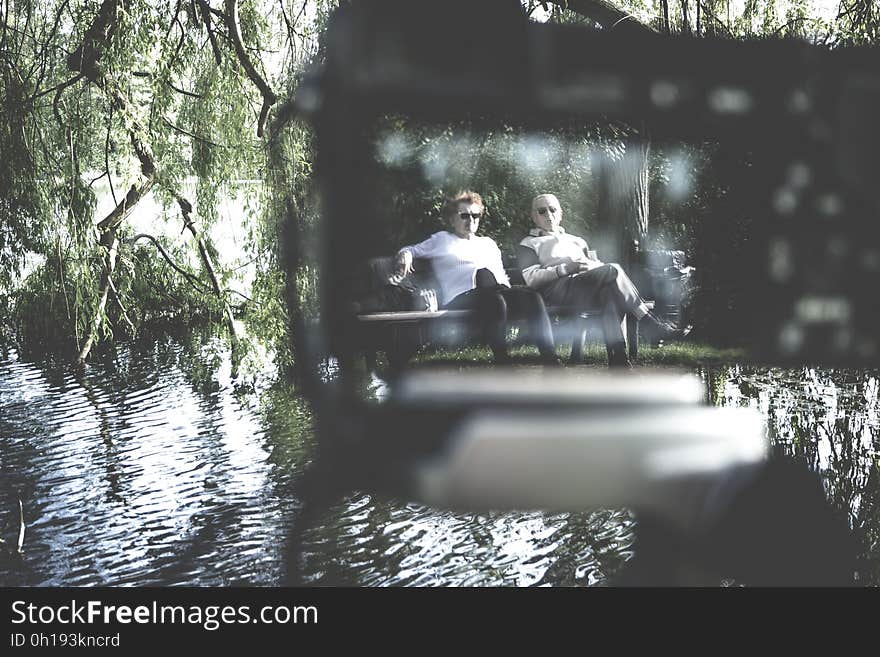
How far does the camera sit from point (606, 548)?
12.2 ft

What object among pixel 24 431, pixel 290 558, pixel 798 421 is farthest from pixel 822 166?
pixel 24 431

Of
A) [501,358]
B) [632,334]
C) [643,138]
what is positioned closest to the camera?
[643,138]

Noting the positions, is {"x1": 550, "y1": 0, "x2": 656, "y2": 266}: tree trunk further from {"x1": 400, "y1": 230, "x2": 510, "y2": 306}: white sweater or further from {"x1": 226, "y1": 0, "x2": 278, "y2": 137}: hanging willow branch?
{"x1": 226, "y1": 0, "x2": 278, "y2": 137}: hanging willow branch

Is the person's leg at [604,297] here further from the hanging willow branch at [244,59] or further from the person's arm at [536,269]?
the hanging willow branch at [244,59]

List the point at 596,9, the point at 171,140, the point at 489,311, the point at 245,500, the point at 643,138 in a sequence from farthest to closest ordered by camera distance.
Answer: the point at 171,140, the point at 596,9, the point at 245,500, the point at 489,311, the point at 643,138

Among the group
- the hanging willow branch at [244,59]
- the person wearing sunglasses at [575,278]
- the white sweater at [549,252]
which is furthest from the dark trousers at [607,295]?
the hanging willow branch at [244,59]

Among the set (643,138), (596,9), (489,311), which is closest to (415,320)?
(489,311)

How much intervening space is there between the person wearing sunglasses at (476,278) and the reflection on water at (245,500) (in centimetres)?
38

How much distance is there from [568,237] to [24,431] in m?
4.12

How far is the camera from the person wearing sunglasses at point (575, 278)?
8.34 feet

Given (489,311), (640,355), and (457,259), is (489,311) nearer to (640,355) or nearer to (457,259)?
(457,259)

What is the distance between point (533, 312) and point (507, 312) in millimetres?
67

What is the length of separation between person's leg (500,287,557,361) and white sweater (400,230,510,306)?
3.5 inches

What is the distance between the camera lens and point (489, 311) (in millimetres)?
2643
